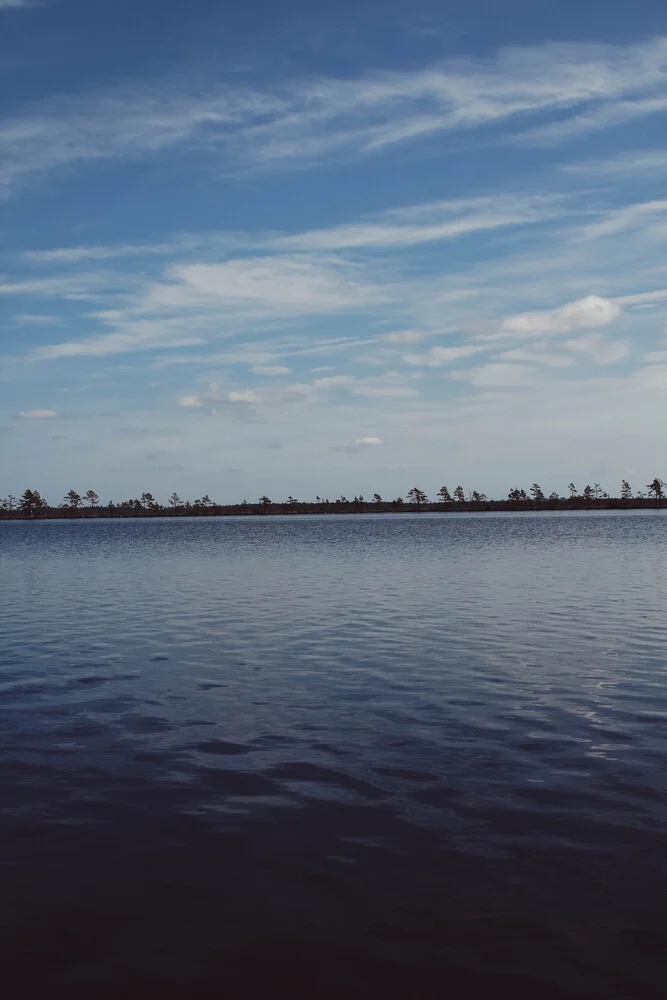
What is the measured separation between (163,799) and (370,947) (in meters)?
4.46

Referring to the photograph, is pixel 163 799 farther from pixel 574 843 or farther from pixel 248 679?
pixel 248 679

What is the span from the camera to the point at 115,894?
8.05 metres

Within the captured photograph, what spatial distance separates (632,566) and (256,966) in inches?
1693

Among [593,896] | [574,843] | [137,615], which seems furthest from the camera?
[137,615]

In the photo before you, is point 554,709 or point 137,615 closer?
point 554,709

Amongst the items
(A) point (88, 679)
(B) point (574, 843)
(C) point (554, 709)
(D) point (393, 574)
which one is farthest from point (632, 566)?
(B) point (574, 843)

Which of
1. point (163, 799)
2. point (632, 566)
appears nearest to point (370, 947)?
point (163, 799)

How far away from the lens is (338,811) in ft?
33.0

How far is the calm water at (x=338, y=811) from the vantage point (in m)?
6.96

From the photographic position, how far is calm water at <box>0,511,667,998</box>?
Result: 6957 mm

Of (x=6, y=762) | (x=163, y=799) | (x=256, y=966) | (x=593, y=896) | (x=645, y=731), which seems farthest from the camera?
(x=645, y=731)

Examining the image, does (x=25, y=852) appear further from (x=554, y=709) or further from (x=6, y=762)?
(x=554, y=709)

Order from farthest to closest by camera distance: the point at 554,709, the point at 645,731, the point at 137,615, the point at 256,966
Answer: the point at 137,615
the point at 554,709
the point at 645,731
the point at 256,966

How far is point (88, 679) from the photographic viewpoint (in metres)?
18.2
